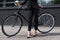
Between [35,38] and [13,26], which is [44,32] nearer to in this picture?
[35,38]

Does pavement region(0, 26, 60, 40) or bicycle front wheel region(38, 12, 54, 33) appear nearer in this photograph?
pavement region(0, 26, 60, 40)

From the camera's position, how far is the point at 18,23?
8.77m

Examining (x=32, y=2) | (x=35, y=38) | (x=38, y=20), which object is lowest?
(x=35, y=38)

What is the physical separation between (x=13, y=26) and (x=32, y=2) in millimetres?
1113

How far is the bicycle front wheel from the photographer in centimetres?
915

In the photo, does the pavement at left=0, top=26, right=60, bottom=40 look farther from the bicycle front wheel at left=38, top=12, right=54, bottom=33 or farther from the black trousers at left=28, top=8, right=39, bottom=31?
the black trousers at left=28, top=8, right=39, bottom=31

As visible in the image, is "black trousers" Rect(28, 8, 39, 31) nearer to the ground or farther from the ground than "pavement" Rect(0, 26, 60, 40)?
farther from the ground

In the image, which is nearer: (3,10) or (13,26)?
(13,26)

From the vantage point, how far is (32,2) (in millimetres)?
8688

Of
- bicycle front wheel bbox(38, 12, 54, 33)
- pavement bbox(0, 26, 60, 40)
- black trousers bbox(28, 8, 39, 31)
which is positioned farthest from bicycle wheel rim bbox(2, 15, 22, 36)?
bicycle front wheel bbox(38, 12, 54, 33)

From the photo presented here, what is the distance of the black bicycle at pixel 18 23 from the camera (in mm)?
8680

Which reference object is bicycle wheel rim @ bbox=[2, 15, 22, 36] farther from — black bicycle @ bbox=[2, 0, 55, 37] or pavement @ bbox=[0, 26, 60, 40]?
pavement @ bbox=[0, 26, 60, 40]

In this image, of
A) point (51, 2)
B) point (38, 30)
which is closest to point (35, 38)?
point (38, 30)

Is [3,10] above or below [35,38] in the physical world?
above
